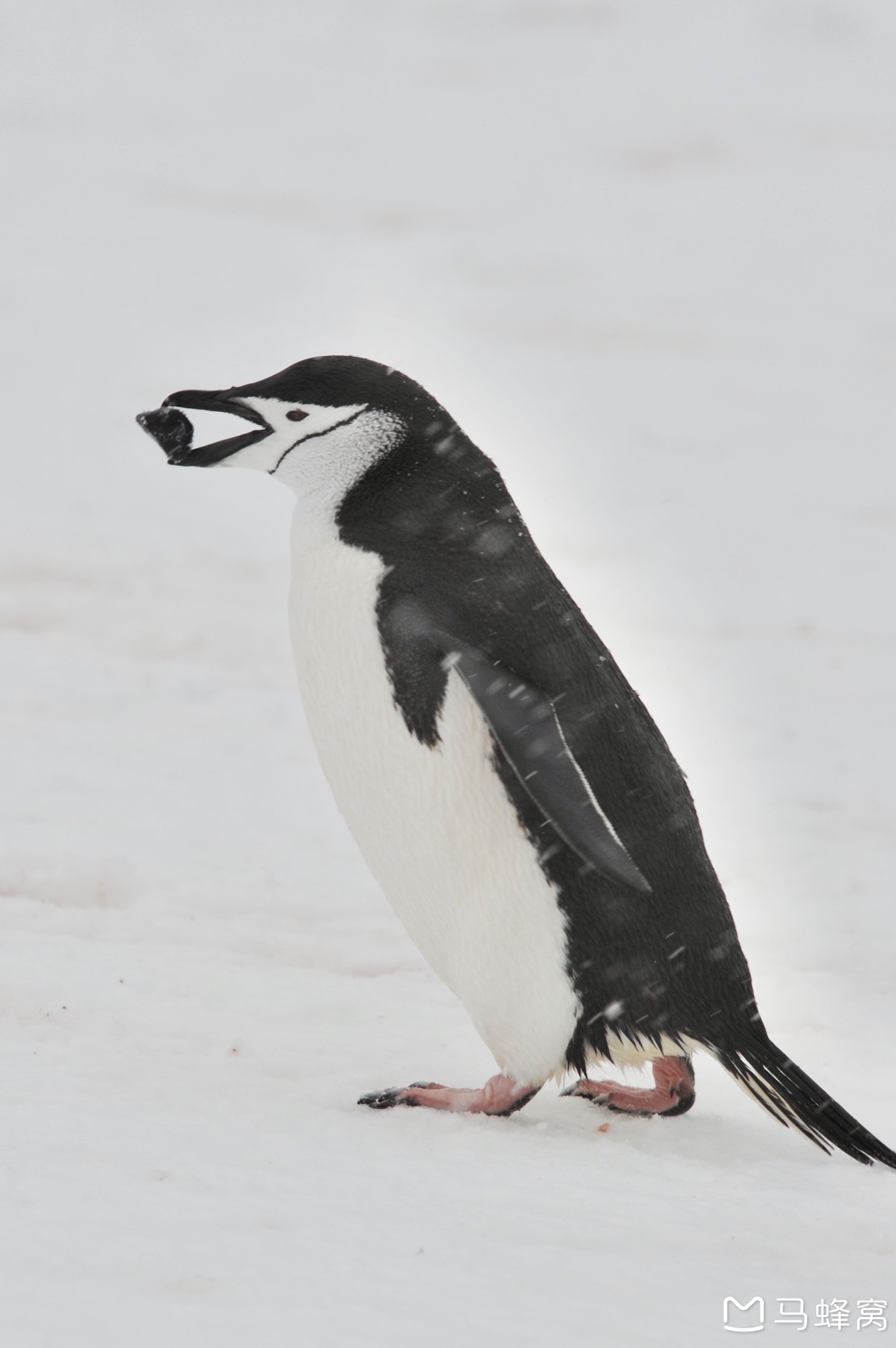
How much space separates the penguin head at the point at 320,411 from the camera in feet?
4.83

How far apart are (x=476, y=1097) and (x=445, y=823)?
30cm

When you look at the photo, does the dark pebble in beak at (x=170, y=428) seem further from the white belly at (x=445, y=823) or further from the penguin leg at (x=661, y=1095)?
the penguin leg at (x=661, y=1095)

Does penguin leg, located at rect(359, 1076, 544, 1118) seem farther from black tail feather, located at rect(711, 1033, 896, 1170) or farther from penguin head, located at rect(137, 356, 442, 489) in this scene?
penguin head, located at rect(137, 356, 442, 489)

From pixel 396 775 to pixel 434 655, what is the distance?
0.45ft

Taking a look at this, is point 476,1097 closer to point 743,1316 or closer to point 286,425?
point 743,1316

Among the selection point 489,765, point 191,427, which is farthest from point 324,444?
point 489,765

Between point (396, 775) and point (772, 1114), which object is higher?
point (396, 775)

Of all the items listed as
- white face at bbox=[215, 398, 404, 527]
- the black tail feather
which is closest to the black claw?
the black tail feather

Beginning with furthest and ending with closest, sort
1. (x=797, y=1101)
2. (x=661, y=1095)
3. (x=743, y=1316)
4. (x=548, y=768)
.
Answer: (x=661, y=1095)
(x=797, y=1101)
(x=548, y=768)
(x=743, y=1316)

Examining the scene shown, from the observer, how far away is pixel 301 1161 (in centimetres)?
121

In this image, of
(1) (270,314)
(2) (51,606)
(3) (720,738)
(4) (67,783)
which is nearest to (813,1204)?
(4) (67,783)

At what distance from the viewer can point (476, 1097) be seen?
146cm

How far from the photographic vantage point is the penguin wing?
4.23 ft

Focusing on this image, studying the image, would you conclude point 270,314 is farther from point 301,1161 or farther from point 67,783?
point 301,1161
